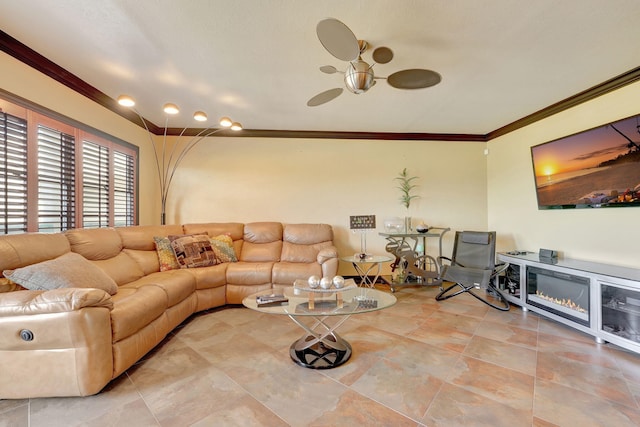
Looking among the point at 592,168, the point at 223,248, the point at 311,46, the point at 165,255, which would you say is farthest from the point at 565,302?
the point at 165,255

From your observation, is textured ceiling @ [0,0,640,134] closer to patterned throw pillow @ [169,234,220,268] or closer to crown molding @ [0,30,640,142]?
crown molding @ [0,30,640,142]

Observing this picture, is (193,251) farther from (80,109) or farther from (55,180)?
(80,109)

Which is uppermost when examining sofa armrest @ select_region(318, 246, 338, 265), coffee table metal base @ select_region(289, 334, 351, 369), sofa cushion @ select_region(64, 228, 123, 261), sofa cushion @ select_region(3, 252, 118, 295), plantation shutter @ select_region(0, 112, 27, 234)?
plantation shutter @ select_region(0, 112, 27, 234)

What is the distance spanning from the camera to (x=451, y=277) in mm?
3303

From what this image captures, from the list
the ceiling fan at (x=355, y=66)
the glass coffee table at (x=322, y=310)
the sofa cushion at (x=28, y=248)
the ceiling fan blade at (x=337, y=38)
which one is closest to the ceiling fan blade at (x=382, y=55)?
the ceiling fan at (x=355, y=66)

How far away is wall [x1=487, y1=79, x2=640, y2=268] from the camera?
2.60 metres

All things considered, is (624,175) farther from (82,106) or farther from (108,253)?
(82,106)

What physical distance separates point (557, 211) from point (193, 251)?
181 inches

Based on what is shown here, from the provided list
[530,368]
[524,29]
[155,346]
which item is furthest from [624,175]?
[155,346]

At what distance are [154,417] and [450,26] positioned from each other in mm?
3165

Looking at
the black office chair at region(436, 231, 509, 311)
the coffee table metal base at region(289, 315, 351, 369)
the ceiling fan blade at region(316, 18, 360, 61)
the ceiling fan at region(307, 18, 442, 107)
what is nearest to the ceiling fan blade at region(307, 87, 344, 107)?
the ceiling fan at region(307, 18, 442, 107)

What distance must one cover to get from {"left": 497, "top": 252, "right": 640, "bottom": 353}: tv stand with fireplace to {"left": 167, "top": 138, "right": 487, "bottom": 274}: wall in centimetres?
146

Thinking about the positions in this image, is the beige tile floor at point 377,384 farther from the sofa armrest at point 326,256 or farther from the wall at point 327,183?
the wall at point 327,183

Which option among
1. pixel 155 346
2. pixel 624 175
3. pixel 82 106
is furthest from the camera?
pixel 82 106
